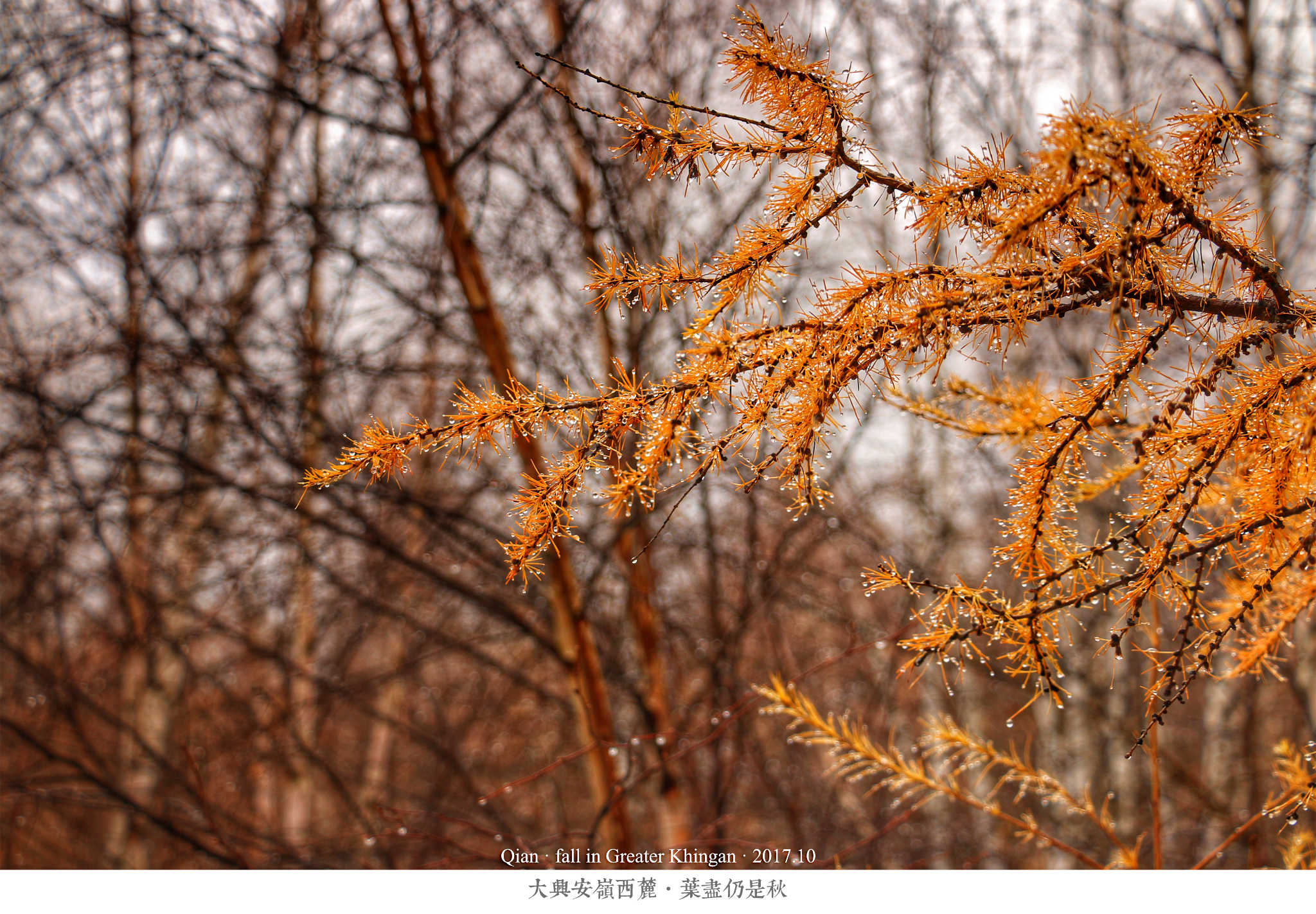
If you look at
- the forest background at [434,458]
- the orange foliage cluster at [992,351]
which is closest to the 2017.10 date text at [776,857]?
the forest background at [434,458]

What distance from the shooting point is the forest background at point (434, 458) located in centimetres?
149

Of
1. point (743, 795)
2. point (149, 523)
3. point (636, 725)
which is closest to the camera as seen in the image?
point (636, 725)

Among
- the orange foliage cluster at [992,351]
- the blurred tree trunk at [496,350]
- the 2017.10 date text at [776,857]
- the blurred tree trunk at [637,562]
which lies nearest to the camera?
the orange foliage cluster at [992,351]

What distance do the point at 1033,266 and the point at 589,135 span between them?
3.74 ft

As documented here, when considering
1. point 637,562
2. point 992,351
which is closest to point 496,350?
point 637,562

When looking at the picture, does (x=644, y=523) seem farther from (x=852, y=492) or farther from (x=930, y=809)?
(x=930, y=809)

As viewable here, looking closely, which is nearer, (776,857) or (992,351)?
(992,351)

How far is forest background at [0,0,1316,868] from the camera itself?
1493mm

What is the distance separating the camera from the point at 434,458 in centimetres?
249

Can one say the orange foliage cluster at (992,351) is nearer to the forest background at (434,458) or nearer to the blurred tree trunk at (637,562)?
the forest background at (434,458)

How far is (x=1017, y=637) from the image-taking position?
63cm

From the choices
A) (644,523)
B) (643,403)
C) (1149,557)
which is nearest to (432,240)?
(644,523)

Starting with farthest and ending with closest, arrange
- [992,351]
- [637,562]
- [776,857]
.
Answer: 1. [637,562]
2. [776,857]
3. [992,351]

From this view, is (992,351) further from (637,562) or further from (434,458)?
(434,458)
